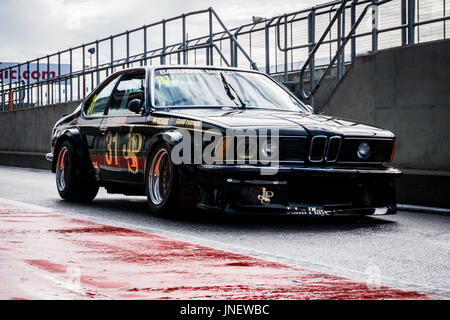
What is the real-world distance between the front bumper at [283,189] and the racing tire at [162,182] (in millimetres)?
392

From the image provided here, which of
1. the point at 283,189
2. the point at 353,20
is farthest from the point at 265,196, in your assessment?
the point at 353,20

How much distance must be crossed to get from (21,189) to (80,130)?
2958 millimetres

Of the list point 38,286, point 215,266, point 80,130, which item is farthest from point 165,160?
point 38,286

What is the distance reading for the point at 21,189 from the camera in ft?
43.8

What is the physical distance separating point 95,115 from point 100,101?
21 centimetres

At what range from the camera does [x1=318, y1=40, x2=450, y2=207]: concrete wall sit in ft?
35.8

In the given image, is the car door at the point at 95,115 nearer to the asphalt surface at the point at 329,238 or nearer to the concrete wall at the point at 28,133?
the asphalt surface at the point at 329,238

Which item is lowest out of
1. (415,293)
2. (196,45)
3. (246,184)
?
(415,293)

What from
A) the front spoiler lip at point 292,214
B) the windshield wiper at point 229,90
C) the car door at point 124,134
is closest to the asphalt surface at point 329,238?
the front spoiler lip at point 292,214

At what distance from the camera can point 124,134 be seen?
9.69m

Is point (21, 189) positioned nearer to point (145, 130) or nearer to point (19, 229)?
point (145, 130)

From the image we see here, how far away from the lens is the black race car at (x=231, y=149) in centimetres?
805

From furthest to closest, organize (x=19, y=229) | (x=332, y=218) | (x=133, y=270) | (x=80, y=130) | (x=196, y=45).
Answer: (x=196, y=45)
(x=80, y=130)
(x=332, y=218)
(x=19, y=229)
(x=133, y=270)

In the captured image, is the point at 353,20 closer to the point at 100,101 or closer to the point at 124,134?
the point at 100,101
